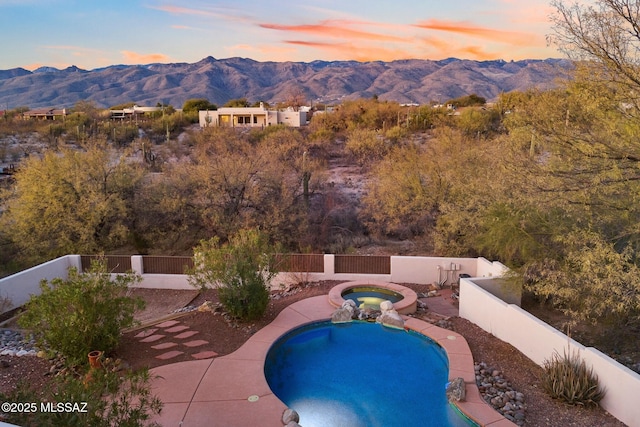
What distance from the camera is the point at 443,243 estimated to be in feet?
54.4

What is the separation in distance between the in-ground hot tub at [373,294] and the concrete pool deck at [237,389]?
1.72 metres

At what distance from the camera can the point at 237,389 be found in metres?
8.12

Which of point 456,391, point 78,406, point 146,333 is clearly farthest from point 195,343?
point 456,391

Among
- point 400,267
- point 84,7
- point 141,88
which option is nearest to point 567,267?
→ point 400,267

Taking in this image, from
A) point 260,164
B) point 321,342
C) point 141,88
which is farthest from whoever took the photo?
point 141,88

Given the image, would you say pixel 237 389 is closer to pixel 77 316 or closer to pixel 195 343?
pixel 195 343

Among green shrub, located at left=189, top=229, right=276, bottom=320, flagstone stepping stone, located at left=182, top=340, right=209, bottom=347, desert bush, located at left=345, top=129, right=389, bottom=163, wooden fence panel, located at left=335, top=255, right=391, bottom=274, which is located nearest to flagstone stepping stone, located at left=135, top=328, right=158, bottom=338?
flagstone stepping stone, located at left=182, top=340, right=209, bottom=347

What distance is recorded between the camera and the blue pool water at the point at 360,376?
7.85 metres

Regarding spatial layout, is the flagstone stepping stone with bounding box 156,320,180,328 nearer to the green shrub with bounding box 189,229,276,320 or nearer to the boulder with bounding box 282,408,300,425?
the green shrub with bounding box 189,229,276,320

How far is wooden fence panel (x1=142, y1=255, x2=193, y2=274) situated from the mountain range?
79397 millimetres

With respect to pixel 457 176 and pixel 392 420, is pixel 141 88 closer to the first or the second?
pixel 457 176

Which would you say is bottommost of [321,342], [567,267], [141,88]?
[321,342]

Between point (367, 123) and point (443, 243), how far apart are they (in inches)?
1232

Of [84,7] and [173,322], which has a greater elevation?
[84,7]
